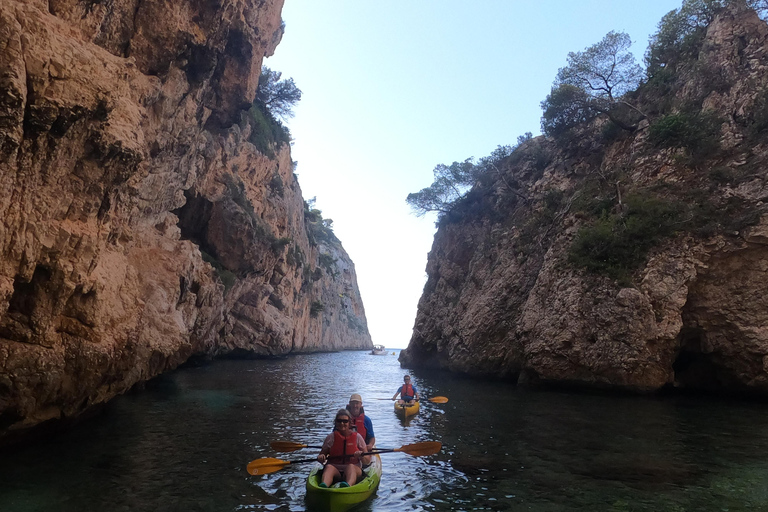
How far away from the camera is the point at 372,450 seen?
800 centimetres

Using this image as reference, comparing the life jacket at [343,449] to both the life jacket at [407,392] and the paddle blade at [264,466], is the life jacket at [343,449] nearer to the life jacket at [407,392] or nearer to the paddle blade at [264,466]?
the paddle blade at [264,466]

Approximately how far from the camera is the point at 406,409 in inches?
561

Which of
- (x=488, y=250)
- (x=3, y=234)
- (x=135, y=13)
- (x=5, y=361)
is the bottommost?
(x=5, y=361)

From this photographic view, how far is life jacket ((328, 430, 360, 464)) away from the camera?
24.3 ft

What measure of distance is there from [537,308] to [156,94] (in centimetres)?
1790

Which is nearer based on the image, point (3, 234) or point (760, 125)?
point (3, 234)

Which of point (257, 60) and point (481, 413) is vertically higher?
point (257, 60)

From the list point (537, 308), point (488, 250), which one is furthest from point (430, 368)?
point (537, 308)

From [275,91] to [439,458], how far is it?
37.4 m

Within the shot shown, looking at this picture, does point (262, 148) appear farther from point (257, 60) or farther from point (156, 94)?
point (156, 94)

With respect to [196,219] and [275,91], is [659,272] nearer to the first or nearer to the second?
[196,219]

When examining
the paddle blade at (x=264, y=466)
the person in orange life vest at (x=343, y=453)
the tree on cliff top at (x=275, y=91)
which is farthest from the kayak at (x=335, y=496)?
the tree on cliff top at (x=275, y=91)

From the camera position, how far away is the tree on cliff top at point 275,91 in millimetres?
38631

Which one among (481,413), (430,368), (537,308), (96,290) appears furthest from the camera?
(430,368)
